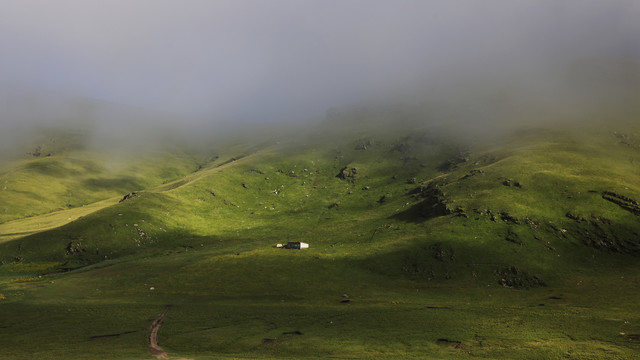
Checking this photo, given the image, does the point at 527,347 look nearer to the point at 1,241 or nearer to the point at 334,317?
the point at 334,317

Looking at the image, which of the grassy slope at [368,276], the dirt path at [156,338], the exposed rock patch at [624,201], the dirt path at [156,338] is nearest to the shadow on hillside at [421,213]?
the grassy slope at [368,276]

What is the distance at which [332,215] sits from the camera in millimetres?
173375

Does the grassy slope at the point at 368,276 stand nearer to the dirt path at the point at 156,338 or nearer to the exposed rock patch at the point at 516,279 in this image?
the exposed rock patch at the point at 516,279

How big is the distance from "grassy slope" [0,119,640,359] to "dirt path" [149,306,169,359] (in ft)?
4.40

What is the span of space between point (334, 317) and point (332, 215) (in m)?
110

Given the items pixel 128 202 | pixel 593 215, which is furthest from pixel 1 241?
pixel 593 215

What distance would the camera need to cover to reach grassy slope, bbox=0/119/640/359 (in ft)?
171

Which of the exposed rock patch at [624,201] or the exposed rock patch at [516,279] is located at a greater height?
the exposed rock patch at [624,201]

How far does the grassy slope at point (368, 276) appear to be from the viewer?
5219 cm

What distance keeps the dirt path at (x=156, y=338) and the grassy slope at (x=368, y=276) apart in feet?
4.40

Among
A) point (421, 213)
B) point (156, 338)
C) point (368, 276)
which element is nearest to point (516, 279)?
point (368, 276)

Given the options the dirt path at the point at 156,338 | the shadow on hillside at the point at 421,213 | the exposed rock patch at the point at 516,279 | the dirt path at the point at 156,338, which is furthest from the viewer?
the shadow on hillside at the point at 421,213

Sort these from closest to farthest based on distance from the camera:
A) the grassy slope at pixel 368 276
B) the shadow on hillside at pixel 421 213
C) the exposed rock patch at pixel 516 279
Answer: the grassy slope at pixel 368 276, the exposed rock patch at pixel 516 279, the shadow on hillside at pixel 421 213

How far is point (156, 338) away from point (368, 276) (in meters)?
50.7
